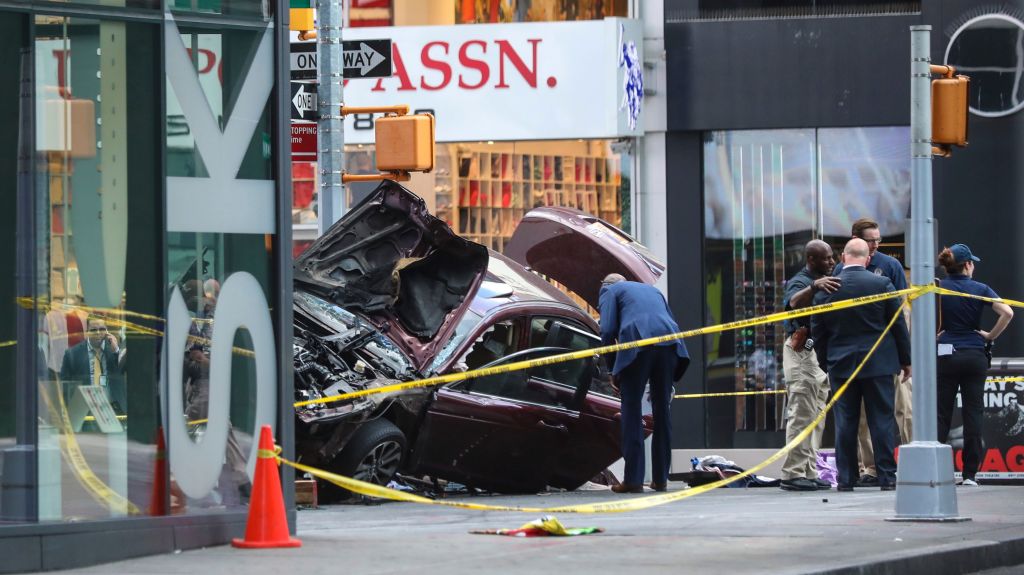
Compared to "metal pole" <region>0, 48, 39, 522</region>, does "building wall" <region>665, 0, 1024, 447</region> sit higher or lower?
higher

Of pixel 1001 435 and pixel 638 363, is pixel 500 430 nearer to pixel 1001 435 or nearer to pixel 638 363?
pixel 638 363

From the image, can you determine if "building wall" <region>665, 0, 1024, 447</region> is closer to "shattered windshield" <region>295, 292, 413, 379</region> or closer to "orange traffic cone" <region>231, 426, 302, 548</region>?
"shattered windshield" <region>295, 292, 413, 379</region>

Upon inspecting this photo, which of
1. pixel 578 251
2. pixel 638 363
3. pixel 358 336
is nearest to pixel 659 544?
pixel 358 336

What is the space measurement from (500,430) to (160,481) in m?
4.67

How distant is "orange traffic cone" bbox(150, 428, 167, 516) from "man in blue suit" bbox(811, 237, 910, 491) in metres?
5.92

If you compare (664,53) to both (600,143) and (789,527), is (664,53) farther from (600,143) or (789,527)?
(789,527)

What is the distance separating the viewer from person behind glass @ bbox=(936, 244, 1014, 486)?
1433 centimetres

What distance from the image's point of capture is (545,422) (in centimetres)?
1359

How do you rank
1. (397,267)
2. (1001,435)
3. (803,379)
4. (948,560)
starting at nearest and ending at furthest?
1. (948,560)
2. (397,267)
3. (803,379)
4. (1001,435)

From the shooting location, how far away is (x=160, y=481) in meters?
8.94

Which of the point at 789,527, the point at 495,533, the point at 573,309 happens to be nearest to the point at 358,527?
the point at 495,533

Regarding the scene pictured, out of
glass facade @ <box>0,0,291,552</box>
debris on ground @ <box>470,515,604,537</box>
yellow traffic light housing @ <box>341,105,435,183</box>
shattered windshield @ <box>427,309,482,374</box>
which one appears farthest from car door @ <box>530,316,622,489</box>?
glass facade @ <box>0,0,291,552</box>

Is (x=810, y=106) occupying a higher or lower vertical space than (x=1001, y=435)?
higher

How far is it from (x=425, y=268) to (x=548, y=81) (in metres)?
8.19
